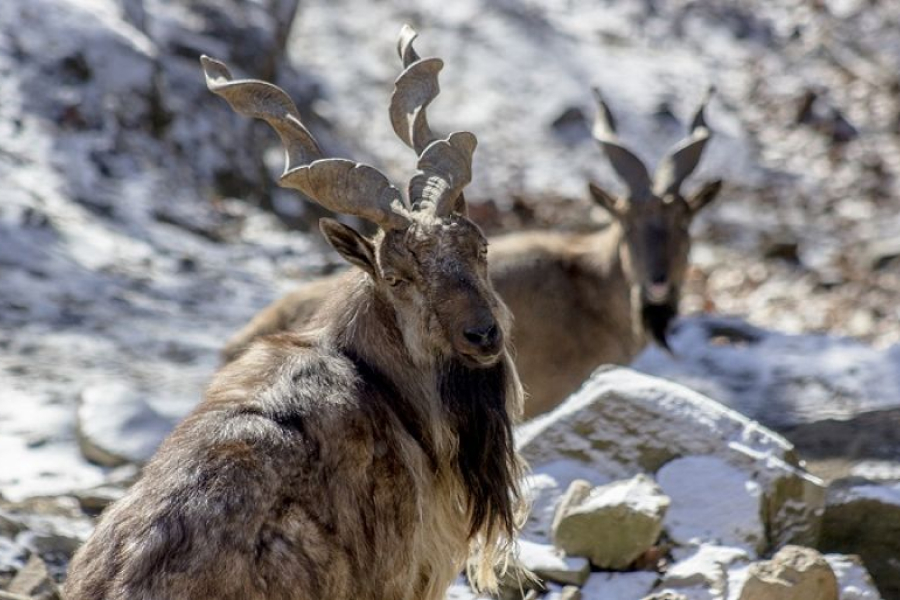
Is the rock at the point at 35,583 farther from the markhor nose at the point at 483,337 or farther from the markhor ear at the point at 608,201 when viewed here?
the markhor ear at the point at 608,201

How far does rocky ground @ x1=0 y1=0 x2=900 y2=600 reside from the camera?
6633 millimetres

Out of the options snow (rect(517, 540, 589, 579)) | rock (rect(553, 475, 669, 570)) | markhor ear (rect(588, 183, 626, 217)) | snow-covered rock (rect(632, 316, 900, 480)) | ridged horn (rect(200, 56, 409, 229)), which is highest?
markhor ear (rect(588, 183, 626, 217))

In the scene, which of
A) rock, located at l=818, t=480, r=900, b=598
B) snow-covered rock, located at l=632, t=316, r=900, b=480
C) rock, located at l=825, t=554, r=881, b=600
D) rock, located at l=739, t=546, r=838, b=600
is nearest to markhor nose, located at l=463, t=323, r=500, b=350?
rock, located at l=739, t=546, r=838, b=600

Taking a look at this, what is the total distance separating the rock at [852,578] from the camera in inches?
200

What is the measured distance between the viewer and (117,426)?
7469 millimetres

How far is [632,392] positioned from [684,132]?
11319 mm

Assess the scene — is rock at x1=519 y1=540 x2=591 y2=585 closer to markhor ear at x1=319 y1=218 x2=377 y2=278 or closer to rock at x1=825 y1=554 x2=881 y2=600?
rock at x1=825 y1=554 x2=881 y2=600

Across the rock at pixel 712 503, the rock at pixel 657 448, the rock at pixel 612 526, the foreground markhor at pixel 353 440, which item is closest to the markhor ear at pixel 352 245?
the foreground markhor at pixel 353 440

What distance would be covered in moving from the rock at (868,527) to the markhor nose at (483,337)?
6.57 ft

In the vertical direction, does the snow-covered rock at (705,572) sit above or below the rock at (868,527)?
below

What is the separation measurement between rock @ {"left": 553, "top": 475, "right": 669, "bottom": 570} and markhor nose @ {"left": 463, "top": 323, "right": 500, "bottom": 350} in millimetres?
1151

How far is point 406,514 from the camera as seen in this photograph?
4.54 metres

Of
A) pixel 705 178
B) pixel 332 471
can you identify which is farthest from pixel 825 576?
pixel 705 178

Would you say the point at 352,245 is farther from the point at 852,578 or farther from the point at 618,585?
the point at 852,578
